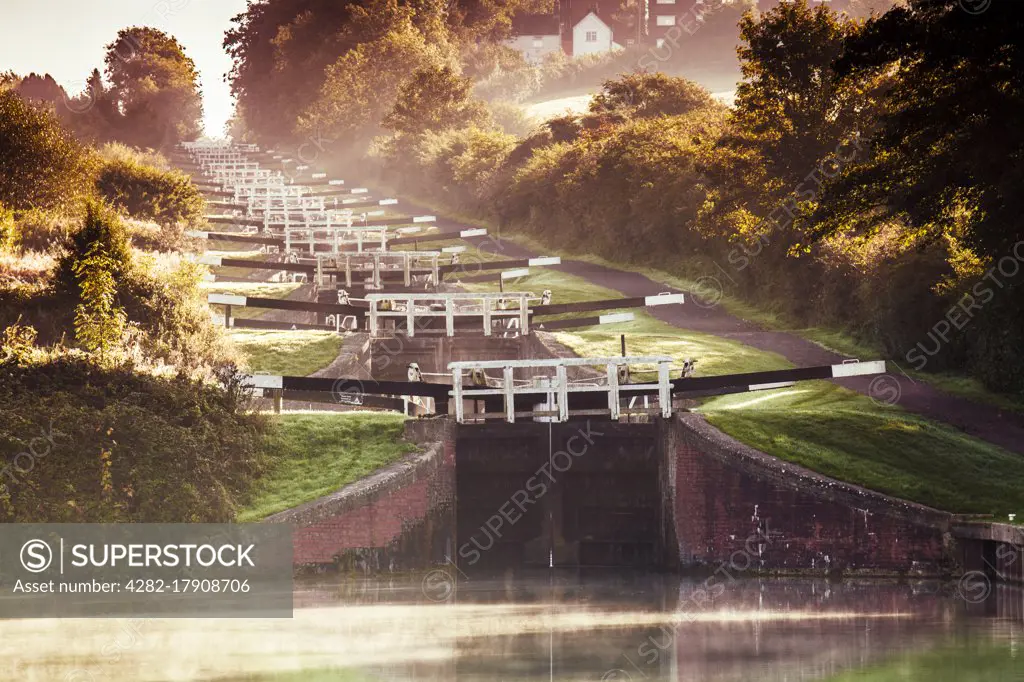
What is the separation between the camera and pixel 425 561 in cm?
3039

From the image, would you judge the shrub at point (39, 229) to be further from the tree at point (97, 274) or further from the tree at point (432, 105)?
the tree at point (432, 105)

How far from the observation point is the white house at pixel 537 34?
564ft

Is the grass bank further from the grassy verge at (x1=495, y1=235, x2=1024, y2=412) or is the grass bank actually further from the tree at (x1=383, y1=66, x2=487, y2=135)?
the tree at (x1=383, y1=66, x2=487, y2=135)

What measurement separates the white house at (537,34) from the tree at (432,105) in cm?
8033

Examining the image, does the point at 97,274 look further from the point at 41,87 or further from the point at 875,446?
the point at 41,87

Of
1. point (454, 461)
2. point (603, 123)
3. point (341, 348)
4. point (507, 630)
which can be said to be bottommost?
point (507, 630)

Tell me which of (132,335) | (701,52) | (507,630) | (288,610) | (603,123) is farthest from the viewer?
(701,52)

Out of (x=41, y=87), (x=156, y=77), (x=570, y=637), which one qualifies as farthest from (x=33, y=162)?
(x=41, y=87)

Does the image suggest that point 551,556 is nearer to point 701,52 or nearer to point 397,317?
point 397,317

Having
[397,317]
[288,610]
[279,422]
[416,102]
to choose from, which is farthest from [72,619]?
[416,102]

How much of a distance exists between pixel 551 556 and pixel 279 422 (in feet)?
21.0

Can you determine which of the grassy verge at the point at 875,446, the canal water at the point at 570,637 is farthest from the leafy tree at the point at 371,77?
the canal water at the point at 570,637

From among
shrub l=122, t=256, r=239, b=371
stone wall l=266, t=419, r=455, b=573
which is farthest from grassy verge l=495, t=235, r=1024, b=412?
shrub l=122, t=256, r=239, b=371

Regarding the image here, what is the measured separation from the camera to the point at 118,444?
30.0 m
